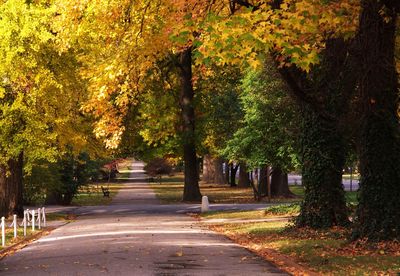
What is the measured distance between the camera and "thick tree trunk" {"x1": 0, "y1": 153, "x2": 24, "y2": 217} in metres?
34.0

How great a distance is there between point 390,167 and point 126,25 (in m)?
8.72

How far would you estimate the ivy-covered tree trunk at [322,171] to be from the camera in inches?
804

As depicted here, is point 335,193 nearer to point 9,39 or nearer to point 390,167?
point 390,167

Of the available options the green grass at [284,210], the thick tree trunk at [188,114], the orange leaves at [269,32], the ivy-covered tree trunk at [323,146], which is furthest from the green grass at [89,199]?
the orange leaves at [269,32]

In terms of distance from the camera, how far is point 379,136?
16.1m

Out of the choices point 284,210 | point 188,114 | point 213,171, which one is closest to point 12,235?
point 284,210

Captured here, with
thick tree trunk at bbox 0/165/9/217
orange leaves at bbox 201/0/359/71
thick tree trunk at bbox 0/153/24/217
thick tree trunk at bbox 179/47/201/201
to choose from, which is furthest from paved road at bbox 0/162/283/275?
thick tree trunk at bbox 179/47/201/201

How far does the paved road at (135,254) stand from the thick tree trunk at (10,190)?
8319 millimetres

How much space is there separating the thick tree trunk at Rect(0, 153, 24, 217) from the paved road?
8.32 metres

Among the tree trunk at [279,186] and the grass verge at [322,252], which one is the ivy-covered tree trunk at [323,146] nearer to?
the grass verge at [322,252]

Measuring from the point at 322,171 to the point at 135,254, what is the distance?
639 centimetres

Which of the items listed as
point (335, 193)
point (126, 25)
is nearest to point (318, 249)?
point (335, 193)

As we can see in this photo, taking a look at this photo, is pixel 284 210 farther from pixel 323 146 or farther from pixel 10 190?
pixel 10 190

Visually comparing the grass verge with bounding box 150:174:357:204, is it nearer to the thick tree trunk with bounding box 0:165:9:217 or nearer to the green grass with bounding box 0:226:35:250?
the thick tree trunk with bounding box 0:165:9:217
